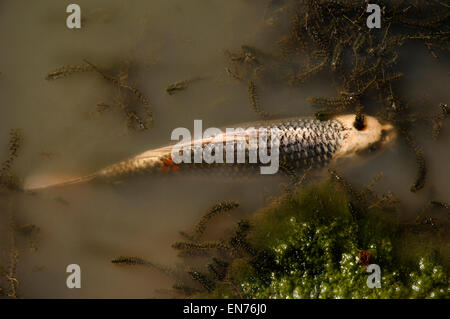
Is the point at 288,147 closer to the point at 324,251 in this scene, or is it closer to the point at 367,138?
the point at 367,138

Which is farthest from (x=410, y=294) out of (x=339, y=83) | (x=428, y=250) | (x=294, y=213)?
(x=339, y=83)

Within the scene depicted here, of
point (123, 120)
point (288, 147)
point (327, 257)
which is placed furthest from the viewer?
point (123, 120)

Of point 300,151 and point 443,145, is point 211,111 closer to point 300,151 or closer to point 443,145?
point 300,151

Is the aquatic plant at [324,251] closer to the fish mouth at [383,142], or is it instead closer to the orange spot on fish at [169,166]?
the fish mouth at [383,142]

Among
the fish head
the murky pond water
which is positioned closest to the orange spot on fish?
the murky pond water

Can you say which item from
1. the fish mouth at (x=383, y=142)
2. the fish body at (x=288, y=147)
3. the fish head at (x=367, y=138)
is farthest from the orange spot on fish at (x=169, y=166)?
the fish mouth at (x=383, y=142)

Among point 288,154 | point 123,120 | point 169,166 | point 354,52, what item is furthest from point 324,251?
point 123,120
